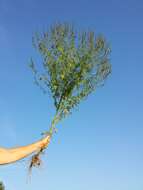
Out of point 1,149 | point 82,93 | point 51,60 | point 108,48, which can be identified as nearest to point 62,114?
point 82,93

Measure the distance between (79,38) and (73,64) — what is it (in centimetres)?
146

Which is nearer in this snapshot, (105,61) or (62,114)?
(62,114)

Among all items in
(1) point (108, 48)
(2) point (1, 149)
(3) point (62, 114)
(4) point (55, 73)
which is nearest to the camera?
(2) point (1, 149)

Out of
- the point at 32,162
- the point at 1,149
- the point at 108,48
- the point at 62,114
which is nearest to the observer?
the point at 1,149

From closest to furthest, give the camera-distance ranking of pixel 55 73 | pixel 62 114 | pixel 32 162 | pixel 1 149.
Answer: pixel 1 149
pixel 32 162
pixel 62 114
pixel 55 73

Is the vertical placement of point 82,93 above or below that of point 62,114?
above

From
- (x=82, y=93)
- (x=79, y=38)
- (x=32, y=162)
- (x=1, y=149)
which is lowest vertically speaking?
(x=1, y=149)

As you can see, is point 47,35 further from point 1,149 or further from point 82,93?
point 1,149

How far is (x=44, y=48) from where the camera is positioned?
50.3ft

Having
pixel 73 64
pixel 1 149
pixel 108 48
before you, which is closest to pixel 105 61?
pixel 108 48

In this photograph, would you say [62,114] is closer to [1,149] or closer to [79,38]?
[79,38]

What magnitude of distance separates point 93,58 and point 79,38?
1306 millimetres

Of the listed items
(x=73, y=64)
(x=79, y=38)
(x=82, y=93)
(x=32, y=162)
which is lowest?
(x=32, y=162)

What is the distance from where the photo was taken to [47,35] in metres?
15.5
